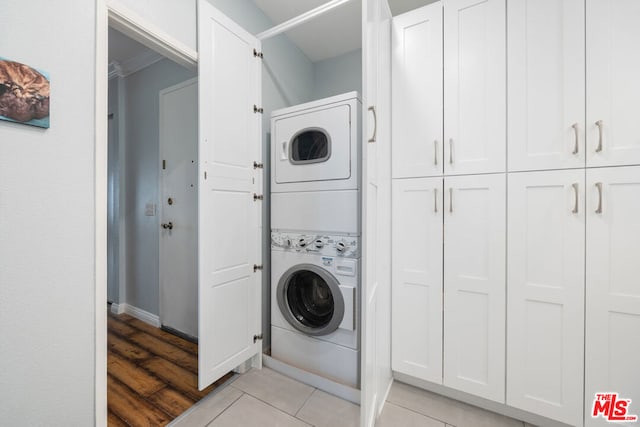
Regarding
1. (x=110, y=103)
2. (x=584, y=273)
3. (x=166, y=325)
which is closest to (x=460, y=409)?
(x=584, y=273)

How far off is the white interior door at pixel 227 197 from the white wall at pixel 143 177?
3.44 ft

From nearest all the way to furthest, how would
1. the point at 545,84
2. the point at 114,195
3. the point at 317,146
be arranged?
the point at 545,84, the point at 317,146, the point at 114,195

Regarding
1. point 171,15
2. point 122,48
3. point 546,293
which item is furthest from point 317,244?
point 122,48

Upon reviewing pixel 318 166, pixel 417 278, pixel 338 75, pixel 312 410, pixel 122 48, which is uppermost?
pixel 122 48

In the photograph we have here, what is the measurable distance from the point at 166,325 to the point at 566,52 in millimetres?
3603

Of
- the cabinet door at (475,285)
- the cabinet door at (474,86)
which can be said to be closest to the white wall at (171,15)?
the cabinet door at (474,86)

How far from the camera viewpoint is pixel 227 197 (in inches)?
68.6

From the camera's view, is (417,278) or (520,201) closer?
(520,201)

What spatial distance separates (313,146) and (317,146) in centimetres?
3

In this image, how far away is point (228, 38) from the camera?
1752mm

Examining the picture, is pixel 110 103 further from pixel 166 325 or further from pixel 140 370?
pixel 140 370

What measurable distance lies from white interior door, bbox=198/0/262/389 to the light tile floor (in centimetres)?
16

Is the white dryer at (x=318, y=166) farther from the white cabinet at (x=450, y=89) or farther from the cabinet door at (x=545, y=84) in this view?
the cabinet door at (x=545, y=84)

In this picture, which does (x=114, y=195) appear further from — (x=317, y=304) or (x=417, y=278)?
(x=417, y=278)
